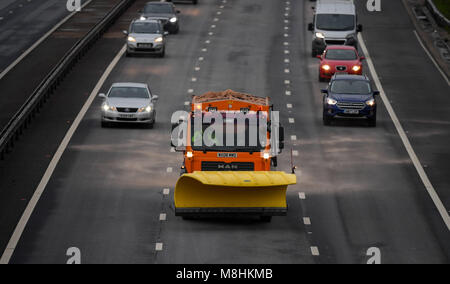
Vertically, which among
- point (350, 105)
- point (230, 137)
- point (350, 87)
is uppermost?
point (230, 137)

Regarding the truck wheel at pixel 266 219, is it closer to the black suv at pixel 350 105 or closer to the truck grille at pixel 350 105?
the black suv at pixel 350 105

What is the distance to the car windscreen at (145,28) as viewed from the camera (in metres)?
59.9

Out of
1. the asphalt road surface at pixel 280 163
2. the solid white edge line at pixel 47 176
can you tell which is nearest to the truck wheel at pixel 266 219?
the asphalt road surface at pixel 280 163

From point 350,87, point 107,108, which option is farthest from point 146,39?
point 107,108

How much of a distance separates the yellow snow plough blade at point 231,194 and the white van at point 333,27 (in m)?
30.4

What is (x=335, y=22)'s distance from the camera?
61688 mm

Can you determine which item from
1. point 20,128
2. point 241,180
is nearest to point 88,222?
point 241,180

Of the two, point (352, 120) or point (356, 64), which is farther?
point (356, 64)

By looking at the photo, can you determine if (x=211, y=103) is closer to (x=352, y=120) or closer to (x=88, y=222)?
(x=88, y=222)

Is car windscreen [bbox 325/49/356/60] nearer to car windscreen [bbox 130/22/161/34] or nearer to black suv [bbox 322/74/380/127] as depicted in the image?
black suv [bbox 322/74/380/127]

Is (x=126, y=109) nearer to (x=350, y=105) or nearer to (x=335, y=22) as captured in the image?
(x=350, y=105)

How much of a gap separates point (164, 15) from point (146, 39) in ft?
23.5

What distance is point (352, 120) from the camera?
47438 mm
